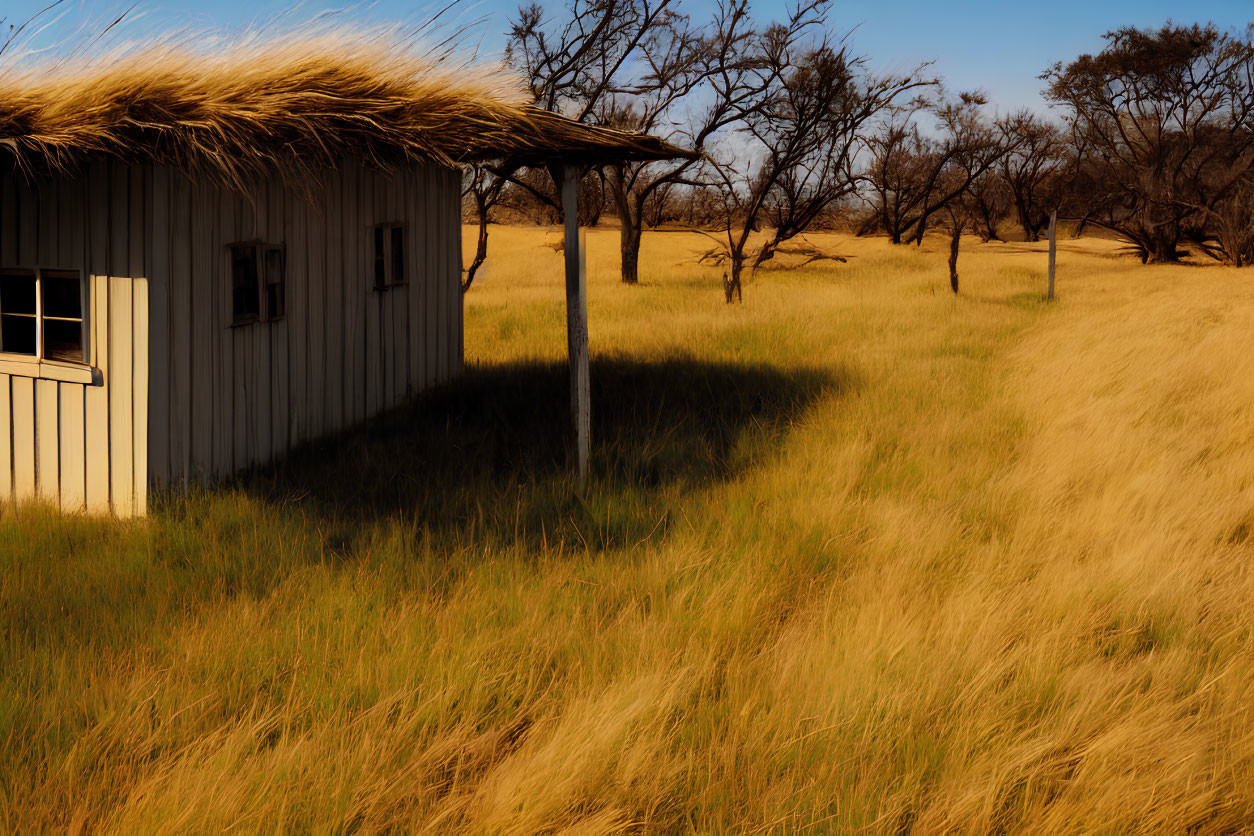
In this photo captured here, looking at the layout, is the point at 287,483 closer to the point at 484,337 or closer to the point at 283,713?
the point at 283,713

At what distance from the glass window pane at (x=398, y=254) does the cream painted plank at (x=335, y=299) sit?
816 millimetres

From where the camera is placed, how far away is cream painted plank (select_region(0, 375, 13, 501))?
21.6ft

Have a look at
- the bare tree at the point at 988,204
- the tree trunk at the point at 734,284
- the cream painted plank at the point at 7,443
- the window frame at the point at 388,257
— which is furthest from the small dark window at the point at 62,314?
the bare tree at the point at 988,204

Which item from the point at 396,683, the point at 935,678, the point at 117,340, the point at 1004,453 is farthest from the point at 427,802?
the point at 1004,453

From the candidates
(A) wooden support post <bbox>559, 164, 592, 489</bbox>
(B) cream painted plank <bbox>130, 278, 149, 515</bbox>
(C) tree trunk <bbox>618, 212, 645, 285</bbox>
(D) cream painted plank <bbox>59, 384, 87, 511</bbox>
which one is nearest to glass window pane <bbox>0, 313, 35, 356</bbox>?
(D) cream painted plank <bbox>59, 384, 87, 511</bbox>

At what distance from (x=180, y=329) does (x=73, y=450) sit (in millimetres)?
1104

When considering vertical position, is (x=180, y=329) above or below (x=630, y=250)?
below

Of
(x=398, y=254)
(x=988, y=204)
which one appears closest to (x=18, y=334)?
(x=398, y=254)

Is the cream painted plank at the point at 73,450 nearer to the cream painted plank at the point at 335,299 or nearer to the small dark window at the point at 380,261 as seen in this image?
the cream painted plank at the point at 335,299

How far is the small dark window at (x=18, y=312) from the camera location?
6.43m

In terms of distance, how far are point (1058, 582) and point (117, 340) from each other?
5555 millimetres

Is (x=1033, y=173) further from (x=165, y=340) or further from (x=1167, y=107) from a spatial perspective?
(x=165, y=340)

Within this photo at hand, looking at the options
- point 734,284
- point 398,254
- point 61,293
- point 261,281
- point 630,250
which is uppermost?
point 630,250

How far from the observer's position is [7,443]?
6621 mm
